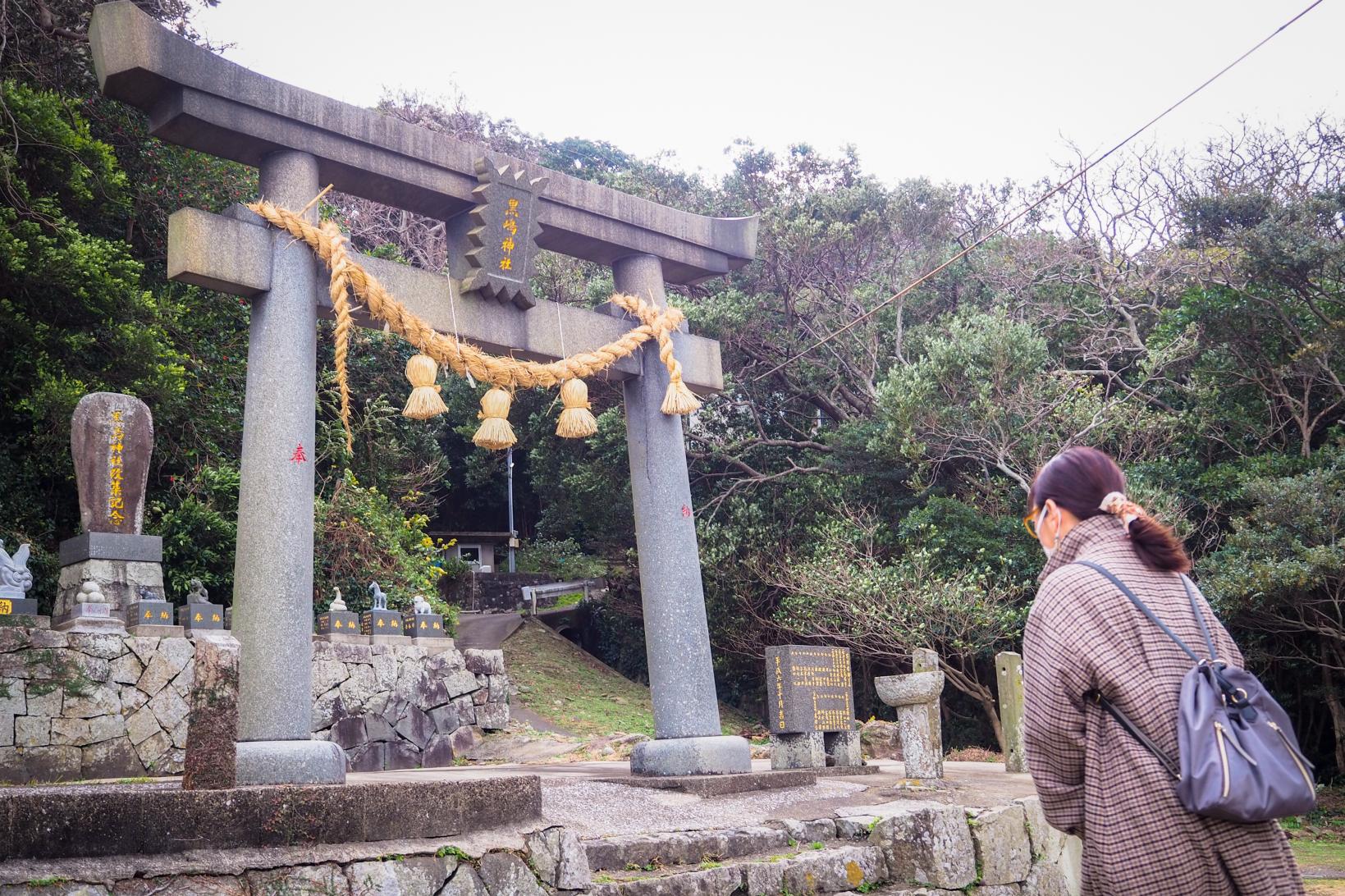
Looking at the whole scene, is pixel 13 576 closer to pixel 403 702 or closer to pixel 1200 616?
pixel 403 702

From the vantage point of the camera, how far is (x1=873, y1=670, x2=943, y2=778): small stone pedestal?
7.54 meters

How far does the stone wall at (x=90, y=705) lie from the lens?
809cm

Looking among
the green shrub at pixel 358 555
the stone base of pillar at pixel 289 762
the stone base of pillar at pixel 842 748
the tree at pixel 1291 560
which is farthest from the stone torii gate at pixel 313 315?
the tree at pixel 1291 560

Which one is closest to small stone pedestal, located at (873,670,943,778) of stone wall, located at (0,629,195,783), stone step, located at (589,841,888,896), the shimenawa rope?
stone step, located at (589,841,888,896)

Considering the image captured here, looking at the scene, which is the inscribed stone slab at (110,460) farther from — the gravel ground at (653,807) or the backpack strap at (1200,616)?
the backpack strap at (1200,616)

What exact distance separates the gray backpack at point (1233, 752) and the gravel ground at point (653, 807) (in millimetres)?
3304

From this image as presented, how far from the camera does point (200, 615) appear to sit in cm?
947

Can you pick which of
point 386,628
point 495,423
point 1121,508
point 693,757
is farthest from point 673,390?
point 386,628

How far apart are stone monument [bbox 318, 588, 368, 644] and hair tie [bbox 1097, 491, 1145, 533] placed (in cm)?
997

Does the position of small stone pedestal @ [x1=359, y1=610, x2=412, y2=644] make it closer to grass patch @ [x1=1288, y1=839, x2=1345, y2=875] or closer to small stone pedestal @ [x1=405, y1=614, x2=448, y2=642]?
small stone pedestal @ [x1=405, y1=614, x2=448, y2=642]

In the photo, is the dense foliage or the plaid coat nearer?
the plaid coat

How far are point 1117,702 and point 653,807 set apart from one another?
386cm

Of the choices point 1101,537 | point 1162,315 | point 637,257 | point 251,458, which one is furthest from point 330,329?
point 1101,537

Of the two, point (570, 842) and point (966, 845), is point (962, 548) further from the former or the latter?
point (570, 842)
